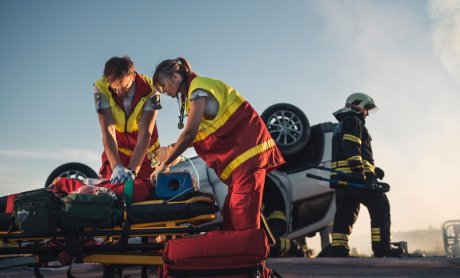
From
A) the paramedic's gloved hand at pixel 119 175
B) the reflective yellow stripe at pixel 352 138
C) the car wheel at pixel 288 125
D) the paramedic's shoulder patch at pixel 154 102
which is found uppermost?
the car wheel at pixel 288 125

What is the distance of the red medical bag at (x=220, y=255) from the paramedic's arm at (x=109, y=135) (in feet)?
3.86

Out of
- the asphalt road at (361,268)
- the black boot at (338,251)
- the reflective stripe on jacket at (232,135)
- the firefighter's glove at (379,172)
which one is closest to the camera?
the reflective stripe on jacket at (232,135)

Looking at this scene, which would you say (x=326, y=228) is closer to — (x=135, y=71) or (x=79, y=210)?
(x=135, y=71)

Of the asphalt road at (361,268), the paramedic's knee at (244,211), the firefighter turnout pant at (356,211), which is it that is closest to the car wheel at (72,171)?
the asphalt road at (361,268)

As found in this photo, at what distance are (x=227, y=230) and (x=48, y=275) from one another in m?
2.62

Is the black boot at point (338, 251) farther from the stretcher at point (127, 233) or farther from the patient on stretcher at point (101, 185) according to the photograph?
the patient on stretcher at point (101, 185)

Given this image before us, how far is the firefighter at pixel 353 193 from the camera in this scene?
557cm

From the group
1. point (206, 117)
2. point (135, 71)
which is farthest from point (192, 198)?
point (135, 71)

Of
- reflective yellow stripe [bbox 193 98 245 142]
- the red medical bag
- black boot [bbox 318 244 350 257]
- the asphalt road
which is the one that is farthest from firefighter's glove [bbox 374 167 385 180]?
the red medical bag

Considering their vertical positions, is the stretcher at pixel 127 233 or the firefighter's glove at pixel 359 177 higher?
the firefighter's glove at pixel 359 177

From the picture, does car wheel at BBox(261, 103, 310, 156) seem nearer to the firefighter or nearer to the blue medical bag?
the firefighter

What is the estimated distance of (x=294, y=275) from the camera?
4.12 meters

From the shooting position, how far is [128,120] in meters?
3.93

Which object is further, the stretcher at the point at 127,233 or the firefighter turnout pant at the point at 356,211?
the firefighter turnout pant at the point at 356,211
